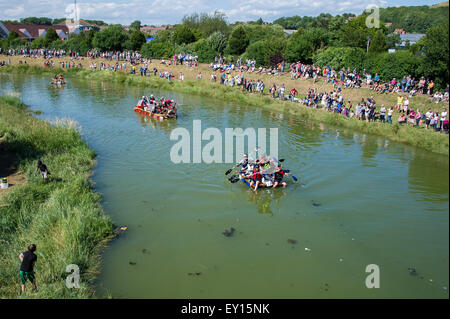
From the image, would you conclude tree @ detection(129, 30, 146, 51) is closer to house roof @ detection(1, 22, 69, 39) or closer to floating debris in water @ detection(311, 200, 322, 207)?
house roof @ detection(1, 22, 69, 39)

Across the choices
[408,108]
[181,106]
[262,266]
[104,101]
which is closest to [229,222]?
[262,266]

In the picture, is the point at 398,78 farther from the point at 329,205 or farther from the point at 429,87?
the point at 329,205

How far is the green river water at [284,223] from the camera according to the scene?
9836 millimetres

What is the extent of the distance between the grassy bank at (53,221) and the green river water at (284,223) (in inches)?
24.3

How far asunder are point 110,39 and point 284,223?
56.4 m

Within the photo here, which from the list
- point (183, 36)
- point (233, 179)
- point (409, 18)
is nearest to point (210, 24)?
point (183, 36)

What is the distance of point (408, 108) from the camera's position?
2620 centimetres

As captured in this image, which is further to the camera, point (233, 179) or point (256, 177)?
point (233, 179)

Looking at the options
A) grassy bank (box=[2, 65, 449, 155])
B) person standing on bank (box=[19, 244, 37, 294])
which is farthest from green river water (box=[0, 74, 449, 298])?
person standing on bank (box=[19, 244, 37, 294])

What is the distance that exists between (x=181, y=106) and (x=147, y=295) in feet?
83.8

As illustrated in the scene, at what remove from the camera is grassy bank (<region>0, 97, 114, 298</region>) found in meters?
9.81

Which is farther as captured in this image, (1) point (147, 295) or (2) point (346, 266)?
(2) point (346, 266)

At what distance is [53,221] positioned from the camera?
477 inches

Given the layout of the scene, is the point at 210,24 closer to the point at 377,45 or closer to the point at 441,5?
the point at 377,45
